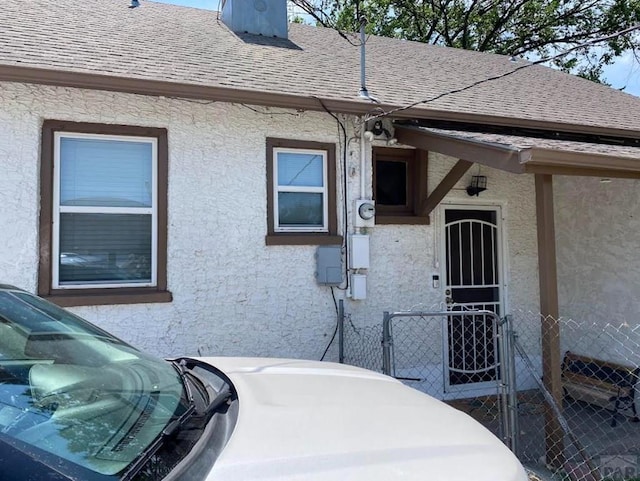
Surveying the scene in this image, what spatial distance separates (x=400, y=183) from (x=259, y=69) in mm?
2172

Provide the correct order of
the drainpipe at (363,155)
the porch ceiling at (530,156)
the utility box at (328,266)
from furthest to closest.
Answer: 1. the drainpipe at (363,155)
2. the utility box at (328,266)
3. the porch ceiling at (530,156)

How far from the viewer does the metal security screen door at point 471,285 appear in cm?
654

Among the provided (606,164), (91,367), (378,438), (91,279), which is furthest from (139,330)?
(606,164)

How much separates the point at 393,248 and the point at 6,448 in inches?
197

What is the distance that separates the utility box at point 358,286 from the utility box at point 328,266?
17 cm

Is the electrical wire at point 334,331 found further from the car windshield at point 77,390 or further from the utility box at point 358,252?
the car windshield at point 77,390

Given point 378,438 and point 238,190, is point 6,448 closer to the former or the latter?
point 378,438

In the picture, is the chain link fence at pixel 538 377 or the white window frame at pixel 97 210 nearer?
the chain link fence at pixel 538 377

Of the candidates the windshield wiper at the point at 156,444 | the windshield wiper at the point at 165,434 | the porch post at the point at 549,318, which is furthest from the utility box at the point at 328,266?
the windshield wiper at the point at 156,444

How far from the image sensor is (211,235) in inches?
205

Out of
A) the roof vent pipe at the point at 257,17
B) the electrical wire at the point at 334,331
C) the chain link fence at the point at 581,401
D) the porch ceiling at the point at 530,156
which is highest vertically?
the roof vent pipe at the point at 257,17

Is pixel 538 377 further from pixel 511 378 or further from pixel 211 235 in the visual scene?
pixel 211 235

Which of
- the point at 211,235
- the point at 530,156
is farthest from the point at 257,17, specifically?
the point at 530,156

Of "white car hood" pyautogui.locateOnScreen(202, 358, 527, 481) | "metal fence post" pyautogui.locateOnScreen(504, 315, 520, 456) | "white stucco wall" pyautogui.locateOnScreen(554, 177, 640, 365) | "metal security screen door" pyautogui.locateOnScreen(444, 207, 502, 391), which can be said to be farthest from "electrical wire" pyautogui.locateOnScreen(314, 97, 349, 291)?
"white stucco wall" pyautogui.locateOnScreen(554, 177, 640, 365)
